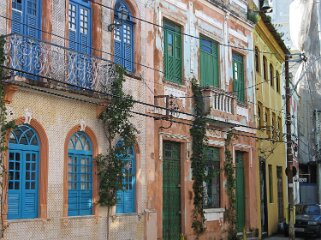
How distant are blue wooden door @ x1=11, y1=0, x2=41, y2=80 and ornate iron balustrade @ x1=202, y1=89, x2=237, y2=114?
26.6ft

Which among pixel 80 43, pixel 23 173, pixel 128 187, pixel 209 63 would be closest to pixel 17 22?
pixel 80 43

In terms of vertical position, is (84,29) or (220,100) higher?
(84,29)

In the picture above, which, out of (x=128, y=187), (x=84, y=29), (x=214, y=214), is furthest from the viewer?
(x=214, y=214)

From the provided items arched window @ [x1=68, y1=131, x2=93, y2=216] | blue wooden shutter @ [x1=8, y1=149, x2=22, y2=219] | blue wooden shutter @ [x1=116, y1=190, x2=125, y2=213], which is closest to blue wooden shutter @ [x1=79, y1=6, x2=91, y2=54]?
arched window @ [x1=68, y1=131, x2=93, y2=216]

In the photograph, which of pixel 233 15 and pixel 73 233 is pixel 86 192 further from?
pixel 233 15

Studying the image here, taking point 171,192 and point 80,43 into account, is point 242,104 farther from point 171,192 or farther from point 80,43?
point 80,43

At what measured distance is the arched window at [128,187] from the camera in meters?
16.4

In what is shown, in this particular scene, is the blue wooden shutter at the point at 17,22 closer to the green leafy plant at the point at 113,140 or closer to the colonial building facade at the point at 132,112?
the colonial building facade at the point at 132,112

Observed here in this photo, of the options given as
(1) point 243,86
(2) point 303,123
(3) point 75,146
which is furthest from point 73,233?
(2) point 303,123

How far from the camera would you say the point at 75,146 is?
1506cm

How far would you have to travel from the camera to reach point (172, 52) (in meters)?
19.7

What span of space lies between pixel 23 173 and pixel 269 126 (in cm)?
1654

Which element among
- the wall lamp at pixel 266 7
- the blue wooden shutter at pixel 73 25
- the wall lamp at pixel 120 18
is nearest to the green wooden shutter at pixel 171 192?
the wall lamp at pixel 120 18

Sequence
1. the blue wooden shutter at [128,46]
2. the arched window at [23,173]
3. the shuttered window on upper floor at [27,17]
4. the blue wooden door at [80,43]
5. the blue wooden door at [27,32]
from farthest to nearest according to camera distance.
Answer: the blue wooden shutter at [128,46] < the blue wooden door at [80,43] < the shuttered window on upper floor at [27,17] < the arched window at [23,173] < the blue wooden door at [27,32]
